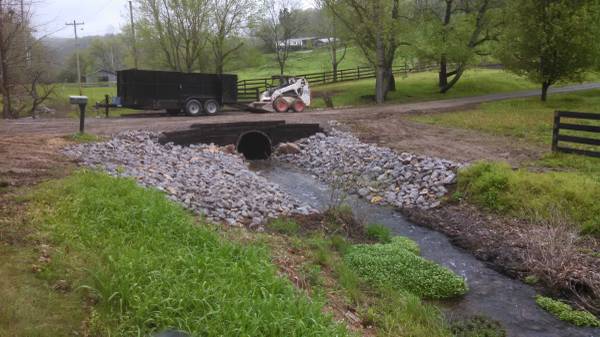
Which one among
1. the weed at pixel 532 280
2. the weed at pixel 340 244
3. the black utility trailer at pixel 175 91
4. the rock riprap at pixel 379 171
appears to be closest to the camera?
the weed at pixel 532 280

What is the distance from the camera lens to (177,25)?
37.0 metres

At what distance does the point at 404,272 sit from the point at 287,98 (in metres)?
18.9

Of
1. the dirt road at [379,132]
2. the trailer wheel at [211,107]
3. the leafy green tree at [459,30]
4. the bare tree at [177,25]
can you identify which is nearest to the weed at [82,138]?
the dirt road at [379,132]

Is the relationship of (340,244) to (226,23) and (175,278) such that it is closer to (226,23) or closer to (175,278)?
(175,278)

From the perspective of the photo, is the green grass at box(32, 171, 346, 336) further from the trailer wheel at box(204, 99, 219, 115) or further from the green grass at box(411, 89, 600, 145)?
the trailer wheel at box(204, 99, 219, 115)

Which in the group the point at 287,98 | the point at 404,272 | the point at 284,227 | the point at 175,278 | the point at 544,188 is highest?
the point at 287,98

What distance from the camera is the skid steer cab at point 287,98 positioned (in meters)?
26.0

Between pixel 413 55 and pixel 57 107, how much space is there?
68.3ft

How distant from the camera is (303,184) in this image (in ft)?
50.8

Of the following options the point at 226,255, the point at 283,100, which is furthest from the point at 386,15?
the point at 226,255

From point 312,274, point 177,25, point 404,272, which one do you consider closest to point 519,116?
point 404,272

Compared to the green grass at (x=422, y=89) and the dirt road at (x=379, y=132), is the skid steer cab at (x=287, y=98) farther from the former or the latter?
the green grass at (x=422, y=89)

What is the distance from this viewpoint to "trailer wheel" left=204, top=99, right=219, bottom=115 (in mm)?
24438

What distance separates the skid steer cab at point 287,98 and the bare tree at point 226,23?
1330 cm
